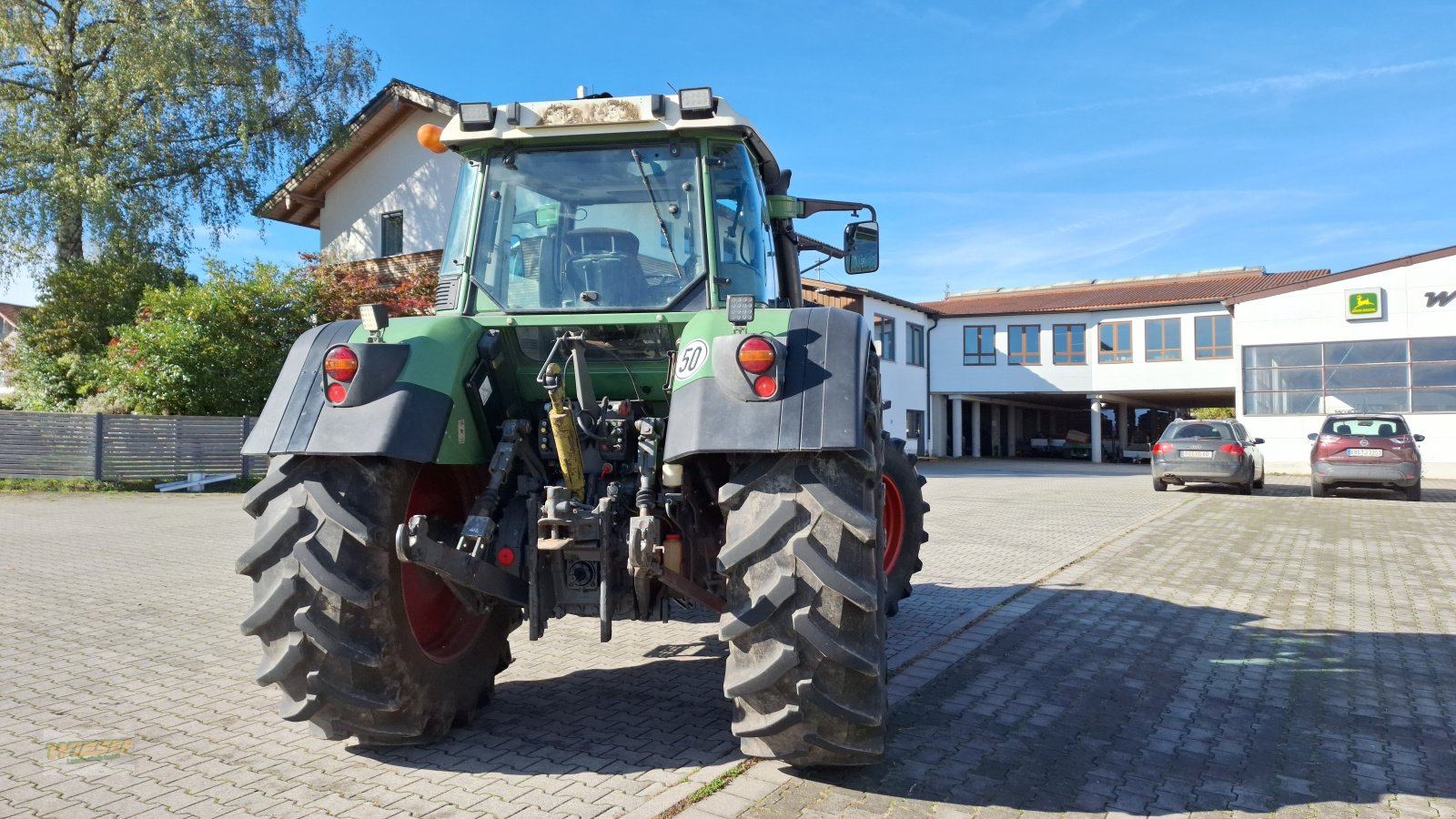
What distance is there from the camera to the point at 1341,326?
2705cm

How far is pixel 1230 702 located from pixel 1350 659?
4.72ft

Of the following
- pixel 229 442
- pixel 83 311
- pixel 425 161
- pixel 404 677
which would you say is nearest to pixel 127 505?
pixel 229 442

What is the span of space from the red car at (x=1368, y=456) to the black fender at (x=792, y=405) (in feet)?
56.8

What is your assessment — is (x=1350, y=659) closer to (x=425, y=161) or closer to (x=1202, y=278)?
(x=425, y=161)

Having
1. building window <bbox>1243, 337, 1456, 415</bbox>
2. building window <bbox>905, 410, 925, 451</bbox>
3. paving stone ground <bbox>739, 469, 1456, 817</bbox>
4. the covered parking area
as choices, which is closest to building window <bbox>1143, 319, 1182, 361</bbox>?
the covered parking area

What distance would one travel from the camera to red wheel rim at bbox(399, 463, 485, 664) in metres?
3.74

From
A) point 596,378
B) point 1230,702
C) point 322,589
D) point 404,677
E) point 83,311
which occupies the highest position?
point 83,311

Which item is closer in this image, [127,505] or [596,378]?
[596,378]

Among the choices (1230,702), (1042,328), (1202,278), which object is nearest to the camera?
(1230,702)

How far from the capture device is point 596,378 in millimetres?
4129

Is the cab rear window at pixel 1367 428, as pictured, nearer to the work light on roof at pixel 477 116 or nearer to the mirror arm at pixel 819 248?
the mirror arm at pixel 819 248

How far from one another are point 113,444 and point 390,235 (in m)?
9.73

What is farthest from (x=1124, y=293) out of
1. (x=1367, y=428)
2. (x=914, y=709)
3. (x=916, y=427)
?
(x=914, y=709)

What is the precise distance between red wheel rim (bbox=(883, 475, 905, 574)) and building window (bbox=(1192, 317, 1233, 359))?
1337 inches
